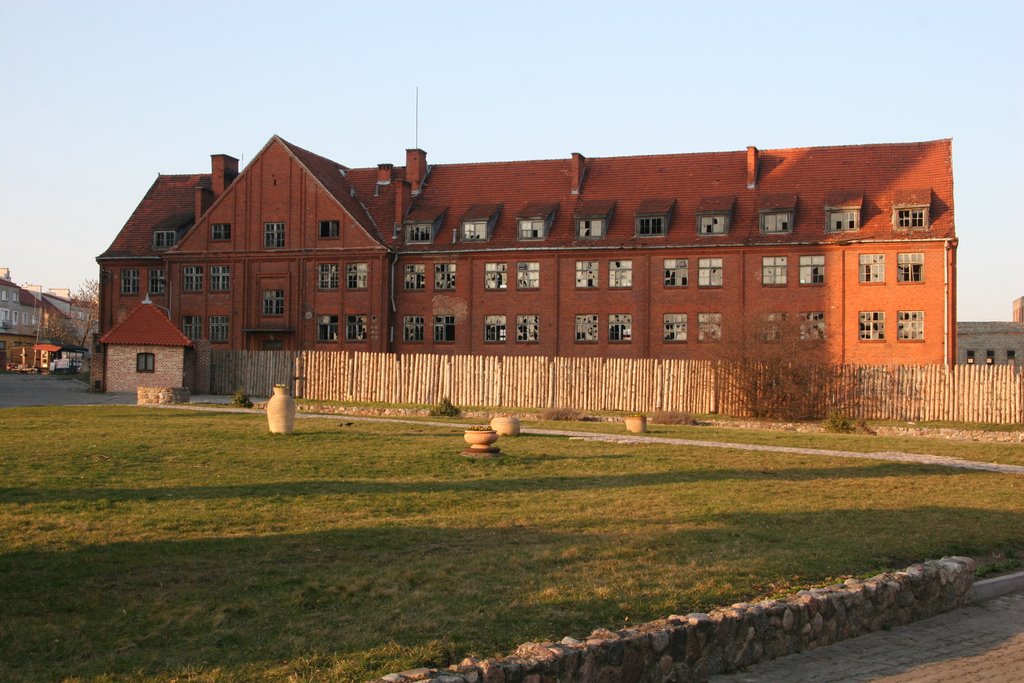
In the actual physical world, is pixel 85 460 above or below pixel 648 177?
below

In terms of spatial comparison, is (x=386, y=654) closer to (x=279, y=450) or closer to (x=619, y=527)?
(x=619, y=527)

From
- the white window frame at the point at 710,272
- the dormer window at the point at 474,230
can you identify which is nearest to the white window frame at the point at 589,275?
the white window frame at the point at 710,272

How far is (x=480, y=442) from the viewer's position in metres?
20.7

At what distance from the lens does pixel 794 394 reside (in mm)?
40375

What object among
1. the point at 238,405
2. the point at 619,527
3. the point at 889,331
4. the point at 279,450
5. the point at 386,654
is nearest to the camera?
the point at 386,654

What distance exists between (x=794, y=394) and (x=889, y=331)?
1089 cm

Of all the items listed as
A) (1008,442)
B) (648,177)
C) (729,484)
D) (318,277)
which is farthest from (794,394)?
(318,277)

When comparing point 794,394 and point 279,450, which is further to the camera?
point 794,394

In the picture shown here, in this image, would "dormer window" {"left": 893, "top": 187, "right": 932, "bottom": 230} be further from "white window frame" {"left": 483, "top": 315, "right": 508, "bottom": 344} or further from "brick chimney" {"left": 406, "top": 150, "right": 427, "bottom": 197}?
"brick chimney" {"left": 406, "top": 150, "right": 427, "bottom": 197}

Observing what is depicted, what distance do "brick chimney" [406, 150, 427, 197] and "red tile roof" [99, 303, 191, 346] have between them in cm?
1695

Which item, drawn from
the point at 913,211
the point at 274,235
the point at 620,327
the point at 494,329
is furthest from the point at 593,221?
the point at 274,235

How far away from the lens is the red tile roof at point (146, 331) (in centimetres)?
4741

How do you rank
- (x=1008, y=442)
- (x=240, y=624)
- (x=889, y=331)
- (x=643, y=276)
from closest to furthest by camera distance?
(x=240, y=624) < (x=1008, y=442) < (x=889, y=331) < (x=643, y=276)

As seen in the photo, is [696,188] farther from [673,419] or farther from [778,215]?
[673,419]
